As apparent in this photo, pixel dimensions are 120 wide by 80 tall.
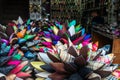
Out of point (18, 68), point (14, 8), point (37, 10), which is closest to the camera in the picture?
point (18, 68)

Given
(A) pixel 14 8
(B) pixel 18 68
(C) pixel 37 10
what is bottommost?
(A) pixel 14 8

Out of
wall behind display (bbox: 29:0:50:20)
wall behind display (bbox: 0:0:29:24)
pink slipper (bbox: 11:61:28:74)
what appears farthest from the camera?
wall behind display (bbox: 0:0:29:24)

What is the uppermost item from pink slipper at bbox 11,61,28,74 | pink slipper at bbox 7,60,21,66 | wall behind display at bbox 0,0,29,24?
pink slipper at bbox 7,60,21,66

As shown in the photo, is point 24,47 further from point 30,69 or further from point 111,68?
point 111,68

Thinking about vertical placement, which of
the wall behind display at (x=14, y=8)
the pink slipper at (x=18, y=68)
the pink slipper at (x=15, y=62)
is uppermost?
the pink slipper at (x=15, y=62)

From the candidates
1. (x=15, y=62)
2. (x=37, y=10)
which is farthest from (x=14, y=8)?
(x=15, y=62)

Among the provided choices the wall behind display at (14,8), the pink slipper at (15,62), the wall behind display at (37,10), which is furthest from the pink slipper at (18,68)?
the wall behind display at (14,8)

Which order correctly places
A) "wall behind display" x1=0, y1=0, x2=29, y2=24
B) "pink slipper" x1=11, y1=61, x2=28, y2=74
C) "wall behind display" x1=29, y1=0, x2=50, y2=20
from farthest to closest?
"wall behind display" x1=0, y1=0, x2=29, y2=24 < "wall behind display" x1=29, y1=0, x2=50, y2=20 < "pink slipper" x1=11, y1=61, x2=28, y2=74

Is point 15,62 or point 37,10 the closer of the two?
point 15,62

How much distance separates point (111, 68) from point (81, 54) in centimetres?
16

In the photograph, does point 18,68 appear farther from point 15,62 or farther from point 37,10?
point 37,10

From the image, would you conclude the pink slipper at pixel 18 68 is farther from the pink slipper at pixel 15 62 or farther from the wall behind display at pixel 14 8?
the wall behind display at pixel 14 8

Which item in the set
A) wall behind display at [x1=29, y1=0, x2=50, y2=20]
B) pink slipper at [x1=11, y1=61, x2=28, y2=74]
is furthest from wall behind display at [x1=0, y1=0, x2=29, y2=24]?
pink slipper at [x1=11, y1=61, x2=28, y2=74]

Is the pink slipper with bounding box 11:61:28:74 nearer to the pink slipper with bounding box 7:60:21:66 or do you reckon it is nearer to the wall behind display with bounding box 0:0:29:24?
the pink slipper with bounding box 7:60:21:66
